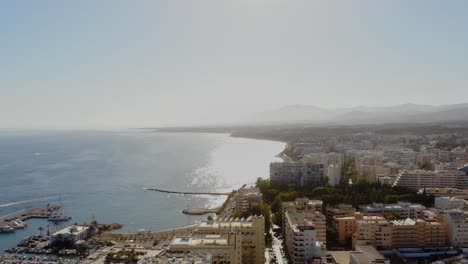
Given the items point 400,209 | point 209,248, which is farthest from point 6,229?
point 400,209

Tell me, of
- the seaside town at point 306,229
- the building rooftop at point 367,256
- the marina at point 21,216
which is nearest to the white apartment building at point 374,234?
the seaside town at point 306,229

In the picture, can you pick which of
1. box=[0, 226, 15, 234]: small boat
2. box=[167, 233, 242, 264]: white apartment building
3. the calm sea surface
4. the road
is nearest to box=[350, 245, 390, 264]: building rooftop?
the road

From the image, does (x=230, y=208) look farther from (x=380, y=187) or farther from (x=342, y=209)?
(x=380, y=187)

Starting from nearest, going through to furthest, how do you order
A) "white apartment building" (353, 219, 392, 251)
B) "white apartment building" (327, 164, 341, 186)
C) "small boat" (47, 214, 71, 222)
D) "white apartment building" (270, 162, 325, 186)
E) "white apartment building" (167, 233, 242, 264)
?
"white apartment building" (167, 233, 242, 264)
"white apartment building" (353, 219, 392, 251)
"small boat" (47, 214, 71, 222)
"white apartment building" (327, 164, 341, 186)
"white apartment building" (270, 162, 325, 186)

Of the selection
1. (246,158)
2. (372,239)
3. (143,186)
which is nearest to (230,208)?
(372,239)

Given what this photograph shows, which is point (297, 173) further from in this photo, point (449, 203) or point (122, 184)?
point (122, 184)

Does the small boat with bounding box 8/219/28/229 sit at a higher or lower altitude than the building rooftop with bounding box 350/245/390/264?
lower

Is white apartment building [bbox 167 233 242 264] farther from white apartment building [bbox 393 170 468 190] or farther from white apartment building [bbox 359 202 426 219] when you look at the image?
white apartment building [bbox 393 170 468 190]

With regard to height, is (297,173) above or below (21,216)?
above
